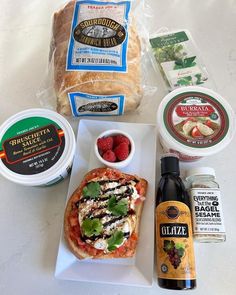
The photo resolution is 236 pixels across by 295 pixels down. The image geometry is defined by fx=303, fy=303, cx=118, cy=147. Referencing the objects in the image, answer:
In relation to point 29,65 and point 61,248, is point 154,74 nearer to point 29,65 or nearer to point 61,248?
point 29,65

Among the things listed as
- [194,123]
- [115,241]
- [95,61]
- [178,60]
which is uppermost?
[178,60]

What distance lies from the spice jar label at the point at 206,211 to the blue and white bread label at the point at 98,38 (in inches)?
16.2

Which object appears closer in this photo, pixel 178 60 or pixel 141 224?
pixel 141 224

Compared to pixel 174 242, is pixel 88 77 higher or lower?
higher

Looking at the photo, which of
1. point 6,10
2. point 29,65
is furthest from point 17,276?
point 6,10

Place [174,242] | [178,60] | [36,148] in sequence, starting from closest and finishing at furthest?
[174,242] < [36,148] < [178,60]

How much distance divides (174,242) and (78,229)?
0.80ft

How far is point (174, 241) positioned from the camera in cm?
73

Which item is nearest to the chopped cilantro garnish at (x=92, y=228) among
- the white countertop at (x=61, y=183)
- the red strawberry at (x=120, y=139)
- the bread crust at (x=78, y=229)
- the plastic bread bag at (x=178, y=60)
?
the bread crust at (x=78, y=229)

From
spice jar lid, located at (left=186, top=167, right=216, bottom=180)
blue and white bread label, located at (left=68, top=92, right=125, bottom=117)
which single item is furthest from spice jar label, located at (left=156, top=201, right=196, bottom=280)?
blue and white bread label, located at (left=68, top=92, right=125, bottom=117)

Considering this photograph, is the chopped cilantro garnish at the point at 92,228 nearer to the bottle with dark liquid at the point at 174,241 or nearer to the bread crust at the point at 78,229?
the bread crust at the point at 78,229

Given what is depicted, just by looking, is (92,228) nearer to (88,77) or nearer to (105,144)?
(105,144)

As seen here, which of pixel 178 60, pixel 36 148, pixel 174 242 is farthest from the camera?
pixel 178 60

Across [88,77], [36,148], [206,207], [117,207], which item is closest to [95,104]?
[88,77]
